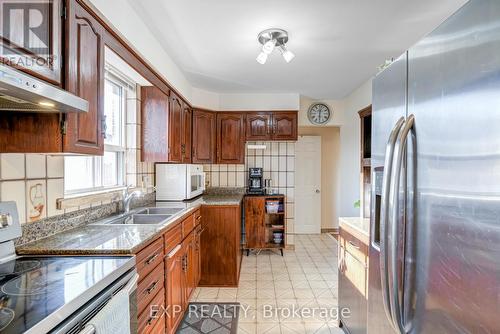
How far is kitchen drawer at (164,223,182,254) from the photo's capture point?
5.99ft

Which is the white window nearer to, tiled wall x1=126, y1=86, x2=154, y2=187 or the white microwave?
tiled wall x1=126, y1=86, x2=154, y2=187

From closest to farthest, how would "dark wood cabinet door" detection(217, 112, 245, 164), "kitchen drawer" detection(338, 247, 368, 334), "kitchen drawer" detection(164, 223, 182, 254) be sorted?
"kitchen drawer" detection(338, 247, 368, 334) < "kitchen drawer" detection(164, 223, 182, 254) < "dark wood cabinet door" detection(217, 112, 245, 164)

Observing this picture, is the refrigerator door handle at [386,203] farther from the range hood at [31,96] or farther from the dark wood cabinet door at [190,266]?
the dark wood cabinet door at [190,266]

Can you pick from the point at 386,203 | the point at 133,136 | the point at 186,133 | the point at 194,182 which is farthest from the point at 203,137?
the point at 386,203

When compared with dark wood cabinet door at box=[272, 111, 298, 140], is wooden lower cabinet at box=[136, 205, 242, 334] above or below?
below

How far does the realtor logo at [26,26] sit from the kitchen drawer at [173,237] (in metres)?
1.25

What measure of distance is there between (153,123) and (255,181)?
195 centimetres

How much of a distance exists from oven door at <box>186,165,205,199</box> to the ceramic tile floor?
1122 millimetres

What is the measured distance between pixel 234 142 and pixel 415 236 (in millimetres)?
3179

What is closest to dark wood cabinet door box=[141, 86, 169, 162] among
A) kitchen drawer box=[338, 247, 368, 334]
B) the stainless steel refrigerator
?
kitchen drawer box=[338, 247, 368, 334]

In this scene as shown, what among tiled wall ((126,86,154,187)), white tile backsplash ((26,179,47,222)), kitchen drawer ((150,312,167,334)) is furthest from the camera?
tiled wall ((126,86,154,187))

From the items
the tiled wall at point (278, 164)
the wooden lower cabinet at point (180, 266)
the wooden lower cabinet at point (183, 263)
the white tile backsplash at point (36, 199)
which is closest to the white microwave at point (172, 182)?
the wooden lower cabinet at point (183, 263)

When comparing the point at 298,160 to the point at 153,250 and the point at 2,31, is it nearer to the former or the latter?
the point at 153,250

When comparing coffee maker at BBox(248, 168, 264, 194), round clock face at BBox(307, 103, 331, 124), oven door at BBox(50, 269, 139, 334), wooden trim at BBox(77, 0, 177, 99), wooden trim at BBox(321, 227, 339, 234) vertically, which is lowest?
wooden trim at BBox(321, 227, 339, 234)
